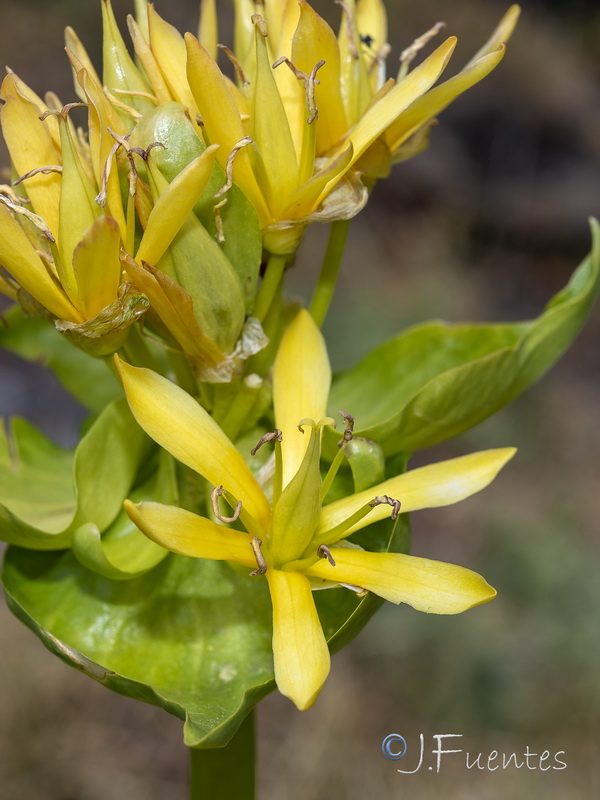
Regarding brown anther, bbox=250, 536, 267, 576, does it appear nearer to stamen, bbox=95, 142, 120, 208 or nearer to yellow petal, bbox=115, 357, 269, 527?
yellow petal, bbox=115, 357, 269, 527

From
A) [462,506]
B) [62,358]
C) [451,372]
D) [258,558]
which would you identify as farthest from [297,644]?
[462,506]

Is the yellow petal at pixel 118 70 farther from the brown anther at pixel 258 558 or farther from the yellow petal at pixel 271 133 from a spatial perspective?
the brown anther at pixel 258 558

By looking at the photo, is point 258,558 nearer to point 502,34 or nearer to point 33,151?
point 33,151

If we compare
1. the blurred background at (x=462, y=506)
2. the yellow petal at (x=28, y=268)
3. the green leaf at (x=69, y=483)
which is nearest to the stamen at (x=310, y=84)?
the yellow petal at (x=28, y=268)

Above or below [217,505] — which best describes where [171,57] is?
above

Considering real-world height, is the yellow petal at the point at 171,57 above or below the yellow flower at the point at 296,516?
above

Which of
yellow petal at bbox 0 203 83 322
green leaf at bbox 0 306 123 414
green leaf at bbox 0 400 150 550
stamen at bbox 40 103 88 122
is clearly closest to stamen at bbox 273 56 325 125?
stamen at bbox 40 103 88 122
